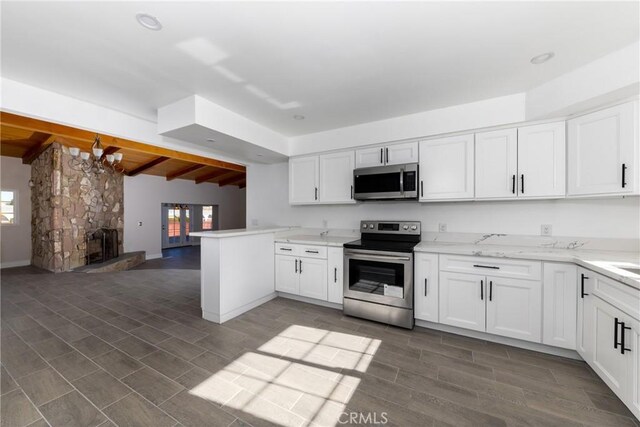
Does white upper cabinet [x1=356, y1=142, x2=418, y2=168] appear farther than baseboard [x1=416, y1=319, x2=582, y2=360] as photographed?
Yes

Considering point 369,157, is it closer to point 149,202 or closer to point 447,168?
point 447,168

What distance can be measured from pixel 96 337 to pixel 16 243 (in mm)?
6159

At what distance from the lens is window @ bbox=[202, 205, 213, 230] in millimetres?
10805

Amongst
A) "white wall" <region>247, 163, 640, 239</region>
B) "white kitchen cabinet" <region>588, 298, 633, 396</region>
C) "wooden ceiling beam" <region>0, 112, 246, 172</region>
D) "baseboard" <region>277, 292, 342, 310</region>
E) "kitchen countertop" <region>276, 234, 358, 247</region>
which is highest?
"wooden ceiling beam" <region>0, 112, 246, 172</region>

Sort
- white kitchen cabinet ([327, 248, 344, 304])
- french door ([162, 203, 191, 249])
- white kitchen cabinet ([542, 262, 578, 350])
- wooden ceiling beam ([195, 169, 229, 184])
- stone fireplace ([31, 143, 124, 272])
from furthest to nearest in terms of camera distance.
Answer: french door ([162, 203, 191, 249]) < wooden ceiling beam ([195, 169, 229, 184]) < stone fireplace ([31, 143, 124, 272]) < white kitchen cabinet ([327, 248, 344, 304]) < white kitchen cabinet ([542, 262, 578, 350])

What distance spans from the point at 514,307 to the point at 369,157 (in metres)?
2.25

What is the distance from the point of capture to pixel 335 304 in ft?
11.0

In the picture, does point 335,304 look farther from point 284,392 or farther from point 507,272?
point 507,272

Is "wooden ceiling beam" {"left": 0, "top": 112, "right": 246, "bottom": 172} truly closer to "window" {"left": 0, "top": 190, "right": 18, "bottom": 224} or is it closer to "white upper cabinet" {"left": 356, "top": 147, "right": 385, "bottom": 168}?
"window" {"left": 0, "top": 190, "right": 18, "bottom": 224}

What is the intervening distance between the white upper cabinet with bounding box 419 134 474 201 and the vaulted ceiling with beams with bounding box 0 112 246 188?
5433 mm

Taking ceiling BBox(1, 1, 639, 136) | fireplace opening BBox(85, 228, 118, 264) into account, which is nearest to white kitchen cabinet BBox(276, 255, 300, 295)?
ceiling BBox(1, 1, 639, 136)

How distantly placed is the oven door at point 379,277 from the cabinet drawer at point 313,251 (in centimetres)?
36

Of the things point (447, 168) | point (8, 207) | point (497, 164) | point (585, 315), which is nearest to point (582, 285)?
point (585, 315)

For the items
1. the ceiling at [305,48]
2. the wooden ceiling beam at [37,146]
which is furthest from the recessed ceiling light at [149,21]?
the wooden ceiling beam at [37,146]
